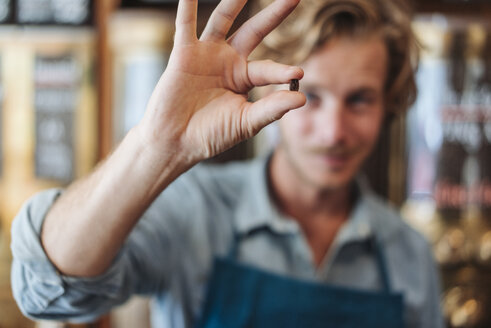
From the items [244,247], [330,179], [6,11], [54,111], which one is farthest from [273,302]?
[6,11]

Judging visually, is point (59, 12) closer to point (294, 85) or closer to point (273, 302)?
point (273, 302)

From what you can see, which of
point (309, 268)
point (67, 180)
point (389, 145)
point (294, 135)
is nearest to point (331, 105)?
point (294, 135)

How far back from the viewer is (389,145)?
58.6 inches

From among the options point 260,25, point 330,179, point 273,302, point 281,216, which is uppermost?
Answer: point 260,25

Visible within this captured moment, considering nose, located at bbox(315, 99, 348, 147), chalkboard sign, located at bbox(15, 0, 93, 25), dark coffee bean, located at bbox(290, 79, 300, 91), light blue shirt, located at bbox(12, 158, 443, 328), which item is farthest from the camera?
chalkboard sign, located at bbox(15, 0, 93, 25)

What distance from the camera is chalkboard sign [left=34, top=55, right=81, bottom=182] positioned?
147 centimetres

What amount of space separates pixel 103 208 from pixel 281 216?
60 centimetres

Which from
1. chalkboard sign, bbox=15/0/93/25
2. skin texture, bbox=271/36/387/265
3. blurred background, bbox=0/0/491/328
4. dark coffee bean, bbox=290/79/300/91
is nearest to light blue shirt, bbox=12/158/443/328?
skin texture, bbox=271/36/387/265

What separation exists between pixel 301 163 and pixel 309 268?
0.25m

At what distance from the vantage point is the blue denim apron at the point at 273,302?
1.04m

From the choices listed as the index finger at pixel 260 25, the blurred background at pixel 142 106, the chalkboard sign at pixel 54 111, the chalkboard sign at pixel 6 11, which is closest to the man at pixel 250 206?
the index finger at pixel 260 25

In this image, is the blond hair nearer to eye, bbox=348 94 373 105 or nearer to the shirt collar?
eye, bbox=348 94 373 105

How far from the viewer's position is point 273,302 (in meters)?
Result: 1.05

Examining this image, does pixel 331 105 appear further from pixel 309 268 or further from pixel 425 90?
pixel 425 90
